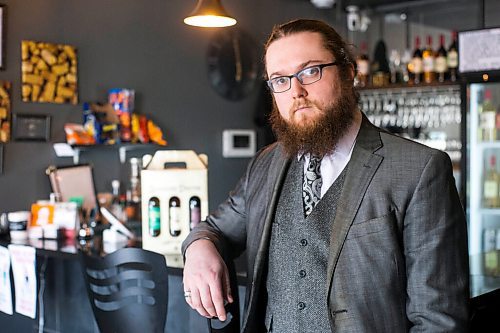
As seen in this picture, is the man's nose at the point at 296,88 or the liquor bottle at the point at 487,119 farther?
the liquor bottle at the point at 487,119

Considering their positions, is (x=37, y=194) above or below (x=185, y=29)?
below

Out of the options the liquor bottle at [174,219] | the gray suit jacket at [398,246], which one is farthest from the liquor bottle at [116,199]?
the gray suit jacket at [398,246]

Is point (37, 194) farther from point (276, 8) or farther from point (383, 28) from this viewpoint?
point (383, 28)

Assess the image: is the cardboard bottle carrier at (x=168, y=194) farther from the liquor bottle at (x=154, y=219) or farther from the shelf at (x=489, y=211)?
the shelf at (x=489, y=211)

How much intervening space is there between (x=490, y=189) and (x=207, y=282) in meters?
3.76

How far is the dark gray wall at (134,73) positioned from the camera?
A: 14.2 feet

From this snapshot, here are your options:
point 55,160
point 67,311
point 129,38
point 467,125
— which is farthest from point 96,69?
point 467,125

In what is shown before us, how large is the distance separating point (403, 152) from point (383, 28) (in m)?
5.82

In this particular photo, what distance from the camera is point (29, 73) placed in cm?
433

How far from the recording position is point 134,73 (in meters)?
4.99

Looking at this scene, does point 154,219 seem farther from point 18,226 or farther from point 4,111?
point 4,111

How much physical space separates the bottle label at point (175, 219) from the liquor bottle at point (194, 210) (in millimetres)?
54

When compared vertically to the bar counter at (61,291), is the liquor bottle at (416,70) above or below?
above

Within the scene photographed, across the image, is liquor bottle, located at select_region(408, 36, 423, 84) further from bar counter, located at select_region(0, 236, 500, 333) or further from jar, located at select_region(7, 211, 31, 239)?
jar, located at select_region(7, 211, 31, 239)
